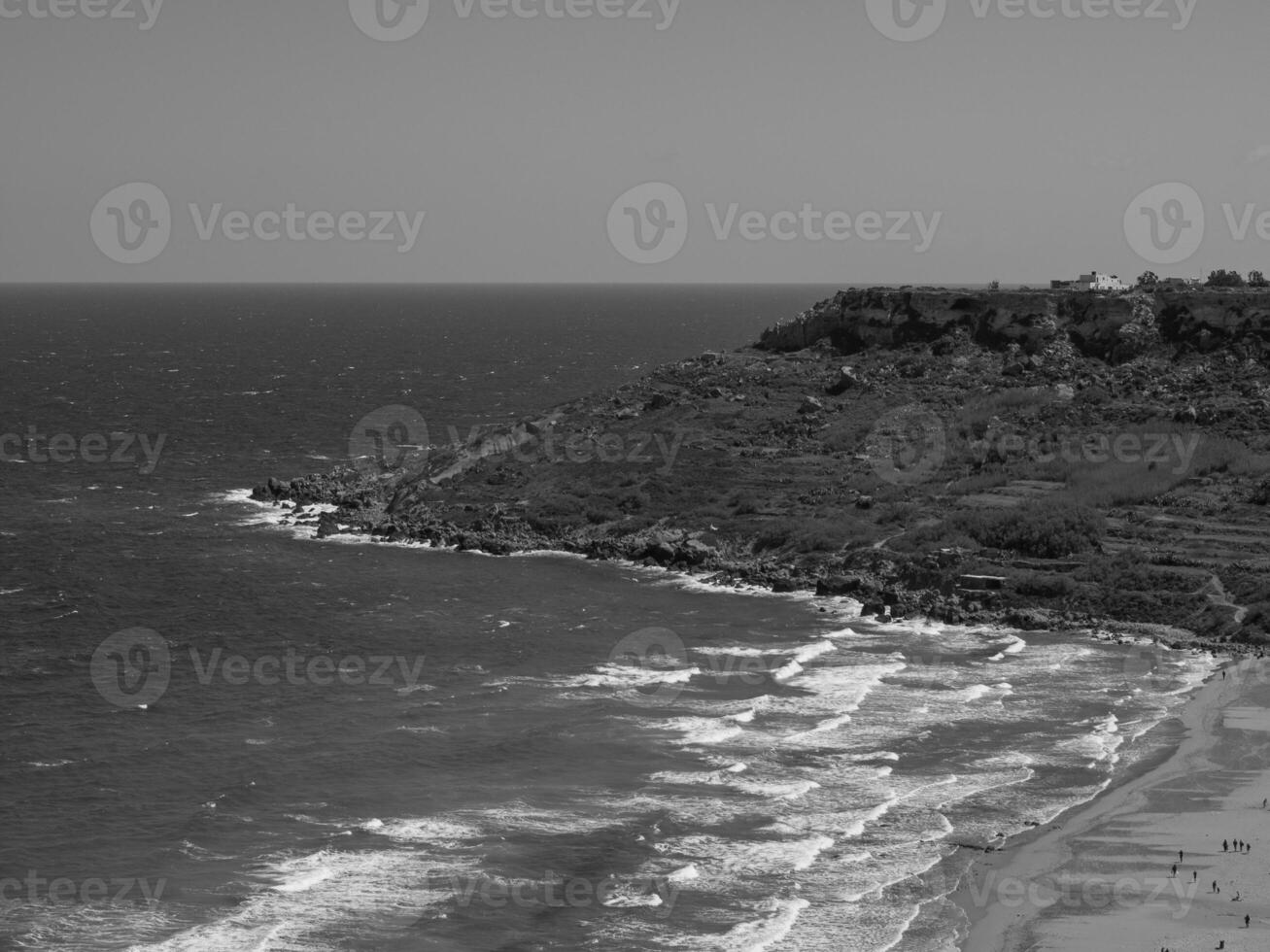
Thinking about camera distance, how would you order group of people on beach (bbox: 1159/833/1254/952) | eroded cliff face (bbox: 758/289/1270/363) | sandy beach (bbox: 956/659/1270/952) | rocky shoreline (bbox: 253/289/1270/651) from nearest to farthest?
sandy beach (bbox: 956/659/1270/952), group of people on beach (bbox: 1159/833/1254/952), rocky shoreline (bbox: 253/289/1270/651), eroded cliff face (bbox: 758/289/1270/363)

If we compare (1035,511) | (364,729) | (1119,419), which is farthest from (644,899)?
(1119,419)

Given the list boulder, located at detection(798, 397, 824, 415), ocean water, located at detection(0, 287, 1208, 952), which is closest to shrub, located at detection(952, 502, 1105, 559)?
ocean water, located at detection(0, 287, 1208, 952)

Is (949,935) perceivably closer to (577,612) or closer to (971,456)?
(577,612)

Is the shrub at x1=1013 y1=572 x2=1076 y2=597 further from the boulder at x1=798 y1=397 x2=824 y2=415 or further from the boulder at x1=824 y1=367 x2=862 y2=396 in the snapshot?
the boulder at x1=824 y1=367 x2=862 y2=396

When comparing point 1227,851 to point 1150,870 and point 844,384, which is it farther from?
point 844,384

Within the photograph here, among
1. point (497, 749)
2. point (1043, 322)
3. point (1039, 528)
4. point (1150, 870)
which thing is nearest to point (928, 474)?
point (1039, 528)

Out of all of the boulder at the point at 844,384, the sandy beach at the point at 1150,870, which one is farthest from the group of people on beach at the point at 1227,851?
the boulder at the point at 844,384
